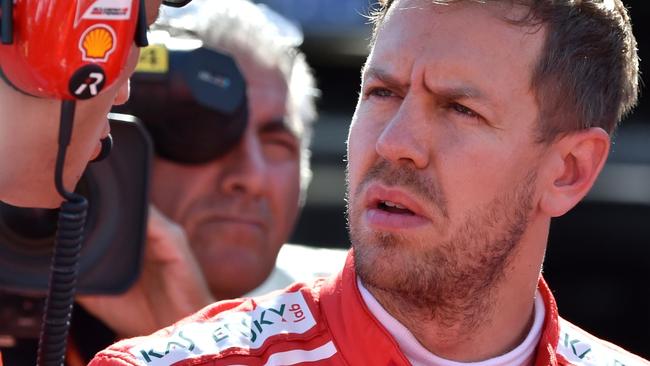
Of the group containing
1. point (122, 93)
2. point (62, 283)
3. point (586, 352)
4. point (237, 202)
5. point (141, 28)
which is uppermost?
point (141, 28)

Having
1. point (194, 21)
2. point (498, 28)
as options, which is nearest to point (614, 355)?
point (498, 28)

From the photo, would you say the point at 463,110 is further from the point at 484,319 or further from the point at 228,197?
the point at 228,197

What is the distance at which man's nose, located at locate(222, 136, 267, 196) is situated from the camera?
9.45 feet

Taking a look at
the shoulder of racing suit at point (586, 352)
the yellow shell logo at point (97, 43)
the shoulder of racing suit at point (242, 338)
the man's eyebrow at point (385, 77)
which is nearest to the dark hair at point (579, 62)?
the man's eyebrow at point (385, 77)

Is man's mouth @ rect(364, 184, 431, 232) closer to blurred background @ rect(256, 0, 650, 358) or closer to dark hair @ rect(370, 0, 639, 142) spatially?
dark hair @ rect(370, 0, 639, 142)

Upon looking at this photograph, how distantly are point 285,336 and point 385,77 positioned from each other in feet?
1.46

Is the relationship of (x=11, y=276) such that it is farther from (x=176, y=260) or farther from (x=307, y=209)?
(x=307, y=209)

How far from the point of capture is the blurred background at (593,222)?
4.84 m

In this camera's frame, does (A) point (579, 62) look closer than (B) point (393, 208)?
No

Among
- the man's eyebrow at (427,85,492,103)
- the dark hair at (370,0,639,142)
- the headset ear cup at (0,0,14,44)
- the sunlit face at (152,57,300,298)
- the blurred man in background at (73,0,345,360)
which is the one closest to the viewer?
the headset ear cup at (0,0,14,44)

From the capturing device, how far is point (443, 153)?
1878 mm

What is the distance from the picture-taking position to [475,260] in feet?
6.33

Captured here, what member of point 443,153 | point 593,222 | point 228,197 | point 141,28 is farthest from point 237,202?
point 593,222

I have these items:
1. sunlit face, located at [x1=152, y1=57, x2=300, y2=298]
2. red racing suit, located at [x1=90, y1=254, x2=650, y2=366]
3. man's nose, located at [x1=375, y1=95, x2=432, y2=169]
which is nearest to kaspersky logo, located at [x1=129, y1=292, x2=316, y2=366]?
red racing suit, located at [x1=90, y1=254, x2=650, y2=366]
